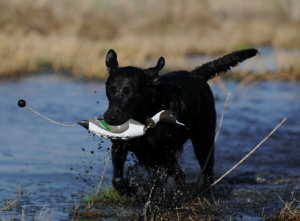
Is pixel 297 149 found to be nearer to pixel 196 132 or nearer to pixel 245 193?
pixel 245 193

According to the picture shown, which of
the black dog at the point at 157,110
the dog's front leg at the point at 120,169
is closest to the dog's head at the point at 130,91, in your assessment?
the black dog at the point at 157,110

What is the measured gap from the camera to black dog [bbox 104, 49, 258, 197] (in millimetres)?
5074

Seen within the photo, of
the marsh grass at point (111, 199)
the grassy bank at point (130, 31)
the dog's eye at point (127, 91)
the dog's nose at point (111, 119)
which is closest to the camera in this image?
the dog's nose at point (111, 119)

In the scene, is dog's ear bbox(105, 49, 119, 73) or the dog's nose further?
dog's ear bbox(105, 49, 119, 73)

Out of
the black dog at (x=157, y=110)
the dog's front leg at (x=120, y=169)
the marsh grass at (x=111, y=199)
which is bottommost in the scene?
the marsh grass at (x=111, y=199)

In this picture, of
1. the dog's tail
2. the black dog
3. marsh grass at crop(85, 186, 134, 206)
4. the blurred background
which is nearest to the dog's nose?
the black dog

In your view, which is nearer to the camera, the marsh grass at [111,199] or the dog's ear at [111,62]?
the dog's ear at [111,62]

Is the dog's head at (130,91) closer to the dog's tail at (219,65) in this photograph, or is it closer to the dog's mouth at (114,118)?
the dog's mouth at (114,118)

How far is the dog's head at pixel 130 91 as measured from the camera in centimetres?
493

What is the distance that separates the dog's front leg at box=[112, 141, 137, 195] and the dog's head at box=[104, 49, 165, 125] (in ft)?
1.54

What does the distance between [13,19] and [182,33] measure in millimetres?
8811

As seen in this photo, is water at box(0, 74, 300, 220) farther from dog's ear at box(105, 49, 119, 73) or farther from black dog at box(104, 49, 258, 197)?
dog's ear at box(105, 49, 119, 73)

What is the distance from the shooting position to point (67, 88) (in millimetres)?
14641

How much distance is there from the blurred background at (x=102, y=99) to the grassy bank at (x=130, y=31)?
0.07 metres
